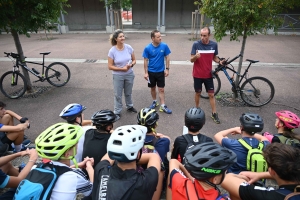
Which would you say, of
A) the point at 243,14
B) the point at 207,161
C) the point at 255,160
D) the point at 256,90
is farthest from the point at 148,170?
the point at 256,90

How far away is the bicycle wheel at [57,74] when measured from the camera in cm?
719

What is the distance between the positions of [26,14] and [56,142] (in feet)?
17.8

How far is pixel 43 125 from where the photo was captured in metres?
5.08

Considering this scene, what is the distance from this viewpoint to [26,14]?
19.0 feet

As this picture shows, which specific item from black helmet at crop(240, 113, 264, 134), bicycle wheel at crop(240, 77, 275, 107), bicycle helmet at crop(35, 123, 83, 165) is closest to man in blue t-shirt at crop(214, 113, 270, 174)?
black helmet at crop(240, 113, 264, 134)

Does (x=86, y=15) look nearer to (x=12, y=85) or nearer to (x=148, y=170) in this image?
(x=12, y=85)

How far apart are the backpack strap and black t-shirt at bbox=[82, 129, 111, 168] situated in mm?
1070

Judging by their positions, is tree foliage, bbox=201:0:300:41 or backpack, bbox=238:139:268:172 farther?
tree foliage, bbox=201:0:300:41

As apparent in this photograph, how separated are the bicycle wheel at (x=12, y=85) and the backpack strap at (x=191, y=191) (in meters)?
6.42

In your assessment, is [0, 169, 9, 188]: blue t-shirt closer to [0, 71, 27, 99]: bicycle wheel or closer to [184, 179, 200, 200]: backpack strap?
[184, 179, 200, 200]: backpack strap

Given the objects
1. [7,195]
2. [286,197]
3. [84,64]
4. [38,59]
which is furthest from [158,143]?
[38,59]

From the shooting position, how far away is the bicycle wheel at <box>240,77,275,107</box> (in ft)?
18.7

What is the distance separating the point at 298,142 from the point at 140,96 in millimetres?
4634

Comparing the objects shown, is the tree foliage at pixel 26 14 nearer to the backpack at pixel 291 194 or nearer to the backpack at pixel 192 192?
the backpack at pixel 192 192
